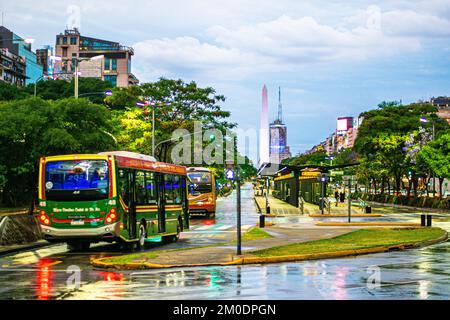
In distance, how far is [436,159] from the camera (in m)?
68.4

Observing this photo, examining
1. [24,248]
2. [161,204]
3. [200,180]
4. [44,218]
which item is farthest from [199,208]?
[44,218]

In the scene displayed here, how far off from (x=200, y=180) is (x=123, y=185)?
27.3 m

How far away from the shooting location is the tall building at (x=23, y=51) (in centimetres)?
13888

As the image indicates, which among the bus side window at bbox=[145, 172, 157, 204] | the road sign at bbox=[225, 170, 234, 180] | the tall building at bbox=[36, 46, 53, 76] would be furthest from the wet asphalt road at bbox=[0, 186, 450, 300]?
the tall building at bbox=[36, 46, 53, 76]

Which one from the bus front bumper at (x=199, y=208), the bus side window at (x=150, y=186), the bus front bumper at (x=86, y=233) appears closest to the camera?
the bus front bumper at (x=86, y=233)

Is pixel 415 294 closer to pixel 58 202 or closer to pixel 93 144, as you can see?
pixel 58 202

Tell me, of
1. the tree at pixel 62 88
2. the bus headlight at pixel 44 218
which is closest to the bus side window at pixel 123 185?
the bus headlight at pixel 44 218

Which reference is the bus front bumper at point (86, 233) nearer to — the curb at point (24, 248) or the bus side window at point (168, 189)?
the curb at point (24, 248)

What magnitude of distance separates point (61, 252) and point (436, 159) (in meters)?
50.4

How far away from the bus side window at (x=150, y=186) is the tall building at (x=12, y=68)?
10039cm

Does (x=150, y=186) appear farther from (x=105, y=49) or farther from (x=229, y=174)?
(x=105, y=49)

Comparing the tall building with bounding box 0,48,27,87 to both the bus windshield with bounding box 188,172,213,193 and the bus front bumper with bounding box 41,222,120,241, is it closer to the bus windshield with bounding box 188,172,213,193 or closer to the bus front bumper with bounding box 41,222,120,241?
the bus windshield with bounding box 188,172,213,193

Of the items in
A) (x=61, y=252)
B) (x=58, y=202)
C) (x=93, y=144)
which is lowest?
(x=61, y=252)
